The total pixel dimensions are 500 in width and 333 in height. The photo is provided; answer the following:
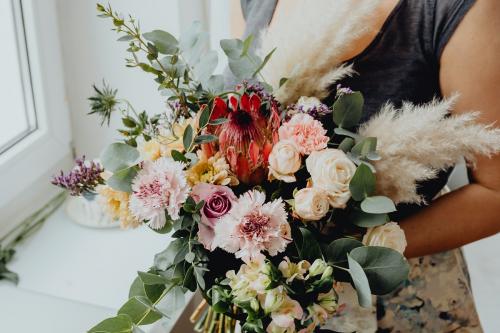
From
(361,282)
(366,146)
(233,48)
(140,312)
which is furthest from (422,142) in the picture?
(140,312)

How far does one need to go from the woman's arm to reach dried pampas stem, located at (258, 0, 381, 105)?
0.16 m

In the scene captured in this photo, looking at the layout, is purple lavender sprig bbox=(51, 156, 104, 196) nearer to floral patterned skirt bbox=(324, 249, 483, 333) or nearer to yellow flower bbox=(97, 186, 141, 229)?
yellow flower bbox=(97, 186, 141, 229)

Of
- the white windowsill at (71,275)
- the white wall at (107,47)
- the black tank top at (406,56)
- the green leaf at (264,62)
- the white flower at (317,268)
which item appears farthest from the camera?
the white wall at (107,47)

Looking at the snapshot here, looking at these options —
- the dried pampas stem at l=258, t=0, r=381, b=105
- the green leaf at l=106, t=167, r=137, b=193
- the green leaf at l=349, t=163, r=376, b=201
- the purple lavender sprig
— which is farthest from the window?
the green leaf at l=349, t=163, r=376, b=201

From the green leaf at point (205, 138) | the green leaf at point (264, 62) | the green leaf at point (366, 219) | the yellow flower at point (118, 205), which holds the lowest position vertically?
the yellow flower at point (118, 205)

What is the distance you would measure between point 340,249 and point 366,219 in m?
0.05

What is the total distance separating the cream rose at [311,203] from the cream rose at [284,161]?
0.07ft

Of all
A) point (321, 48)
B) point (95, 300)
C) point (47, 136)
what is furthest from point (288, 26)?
point (47, 136)

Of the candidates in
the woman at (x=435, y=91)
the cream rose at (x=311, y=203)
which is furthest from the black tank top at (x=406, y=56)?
the cream rose at (x=311, y=203)

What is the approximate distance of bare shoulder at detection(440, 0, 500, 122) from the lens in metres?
0.73

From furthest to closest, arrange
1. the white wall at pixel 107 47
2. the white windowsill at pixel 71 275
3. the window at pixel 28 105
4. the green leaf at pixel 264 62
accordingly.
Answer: the white wall at pixel 107 47 < the window at pixel 28 105 < the white windowsill at pixel 71 275 < the green leaf at pixel 264 62

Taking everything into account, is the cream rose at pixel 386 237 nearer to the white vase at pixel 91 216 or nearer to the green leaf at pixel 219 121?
the green leaf at pixel 219 121

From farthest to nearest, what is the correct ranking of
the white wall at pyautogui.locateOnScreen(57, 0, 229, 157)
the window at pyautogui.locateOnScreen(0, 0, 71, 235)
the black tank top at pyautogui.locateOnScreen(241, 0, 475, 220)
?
the white wall at pyautogui.locateOnScreen(57, 0, 229, 157) → the window at pyautogui.locateOnScreen(0, 0, 71, 235) → the black tank top at pyautogui.locateOnScreen(241, 0, 475, 220)

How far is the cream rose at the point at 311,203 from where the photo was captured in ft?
1.96
